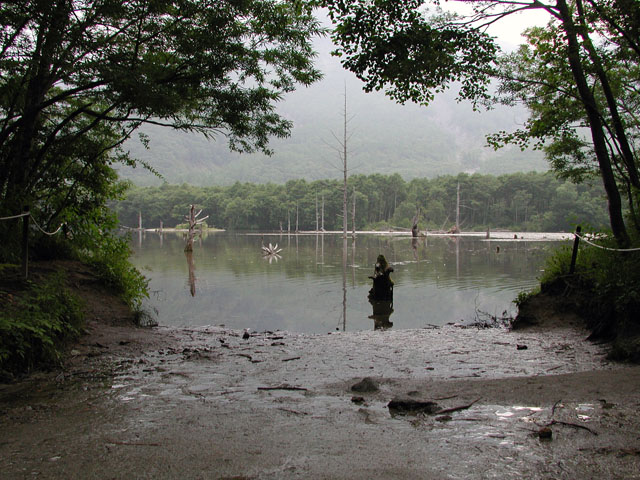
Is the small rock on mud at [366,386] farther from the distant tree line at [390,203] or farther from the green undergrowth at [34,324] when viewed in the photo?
the distant tree line at [390,203]

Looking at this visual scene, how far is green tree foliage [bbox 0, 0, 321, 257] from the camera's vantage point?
269 inches

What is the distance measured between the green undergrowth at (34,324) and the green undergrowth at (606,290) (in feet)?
24.6

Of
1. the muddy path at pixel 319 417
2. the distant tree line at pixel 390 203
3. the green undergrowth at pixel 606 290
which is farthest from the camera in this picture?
the distant tree line at pixel 390 203

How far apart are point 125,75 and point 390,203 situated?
106 meters

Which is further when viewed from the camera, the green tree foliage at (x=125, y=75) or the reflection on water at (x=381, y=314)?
the reflection on water at (x=381, y=314)

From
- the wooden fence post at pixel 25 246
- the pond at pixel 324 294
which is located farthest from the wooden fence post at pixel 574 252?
the wooden fence post at pixel 25 246

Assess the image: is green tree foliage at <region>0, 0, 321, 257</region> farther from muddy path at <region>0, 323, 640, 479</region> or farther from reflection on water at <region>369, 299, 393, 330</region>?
reflection on water at <region>369, 299, 393, 330</region>

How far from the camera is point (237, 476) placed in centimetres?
279

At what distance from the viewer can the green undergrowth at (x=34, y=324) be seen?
5129 mm

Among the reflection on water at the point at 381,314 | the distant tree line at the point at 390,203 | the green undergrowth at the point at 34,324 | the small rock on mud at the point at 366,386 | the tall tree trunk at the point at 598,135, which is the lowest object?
the reflection on water at the point at 381,314

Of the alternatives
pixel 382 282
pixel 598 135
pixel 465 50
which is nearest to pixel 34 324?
pixel 465 50

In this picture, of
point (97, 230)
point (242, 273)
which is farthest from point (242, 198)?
point (97, 230)

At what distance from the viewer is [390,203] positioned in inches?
4358

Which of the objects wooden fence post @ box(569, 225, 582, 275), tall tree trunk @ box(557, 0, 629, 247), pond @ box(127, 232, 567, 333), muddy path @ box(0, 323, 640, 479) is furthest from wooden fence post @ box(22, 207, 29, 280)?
wooden fence post @ box(569, 225, 582, 275)
